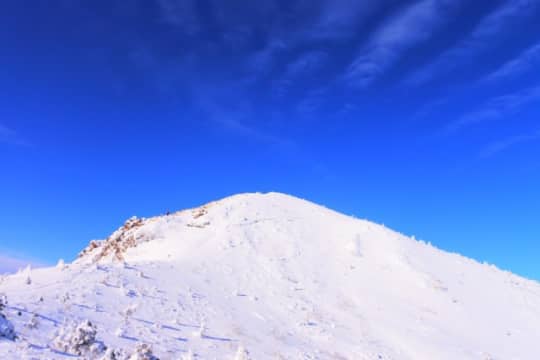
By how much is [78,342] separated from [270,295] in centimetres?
1294

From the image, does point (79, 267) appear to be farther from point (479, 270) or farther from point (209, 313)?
point (479, 270)

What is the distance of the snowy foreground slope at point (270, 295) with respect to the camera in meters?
14.3

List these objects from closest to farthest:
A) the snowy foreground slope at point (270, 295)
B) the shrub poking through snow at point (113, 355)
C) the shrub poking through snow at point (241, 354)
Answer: the shrub poking through snow at point (113, 355), the shrub poking through snow at point (241, 354), the snowy foreground slope at point (270, 295)

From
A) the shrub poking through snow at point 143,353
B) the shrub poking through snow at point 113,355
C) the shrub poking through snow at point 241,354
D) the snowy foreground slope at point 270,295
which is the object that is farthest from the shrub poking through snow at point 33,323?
the shrub poking through snow at point 241,354

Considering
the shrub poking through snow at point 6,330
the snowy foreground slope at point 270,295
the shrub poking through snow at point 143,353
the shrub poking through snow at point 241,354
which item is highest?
the snowy foreground slope at point 270,295

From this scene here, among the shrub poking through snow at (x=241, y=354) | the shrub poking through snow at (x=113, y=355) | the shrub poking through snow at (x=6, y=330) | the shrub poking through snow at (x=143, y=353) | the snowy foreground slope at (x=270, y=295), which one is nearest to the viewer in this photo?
the shrub poking through snow at (x=6, y=330)

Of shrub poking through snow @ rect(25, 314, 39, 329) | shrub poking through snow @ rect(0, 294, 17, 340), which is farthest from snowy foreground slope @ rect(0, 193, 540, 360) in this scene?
shrub poking through snow @ rect(0, 294, 17, 340)

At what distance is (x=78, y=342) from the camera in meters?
10.8

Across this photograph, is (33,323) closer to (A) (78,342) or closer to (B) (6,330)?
(B) (6,330)

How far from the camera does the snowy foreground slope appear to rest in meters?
14.3

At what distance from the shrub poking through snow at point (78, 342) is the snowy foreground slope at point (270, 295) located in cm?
9

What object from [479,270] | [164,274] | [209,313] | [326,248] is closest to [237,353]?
[209,313]

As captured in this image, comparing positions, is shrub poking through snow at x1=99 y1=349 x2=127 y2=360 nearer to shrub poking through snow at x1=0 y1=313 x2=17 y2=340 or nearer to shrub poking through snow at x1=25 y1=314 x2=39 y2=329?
shrub poking through snow at x1=0 y1=313 x2=17 y2=340

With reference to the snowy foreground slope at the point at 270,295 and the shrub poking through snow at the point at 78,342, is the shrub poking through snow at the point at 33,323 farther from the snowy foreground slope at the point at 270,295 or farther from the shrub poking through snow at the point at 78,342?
the shrub poking through snow at the point at 78,342
